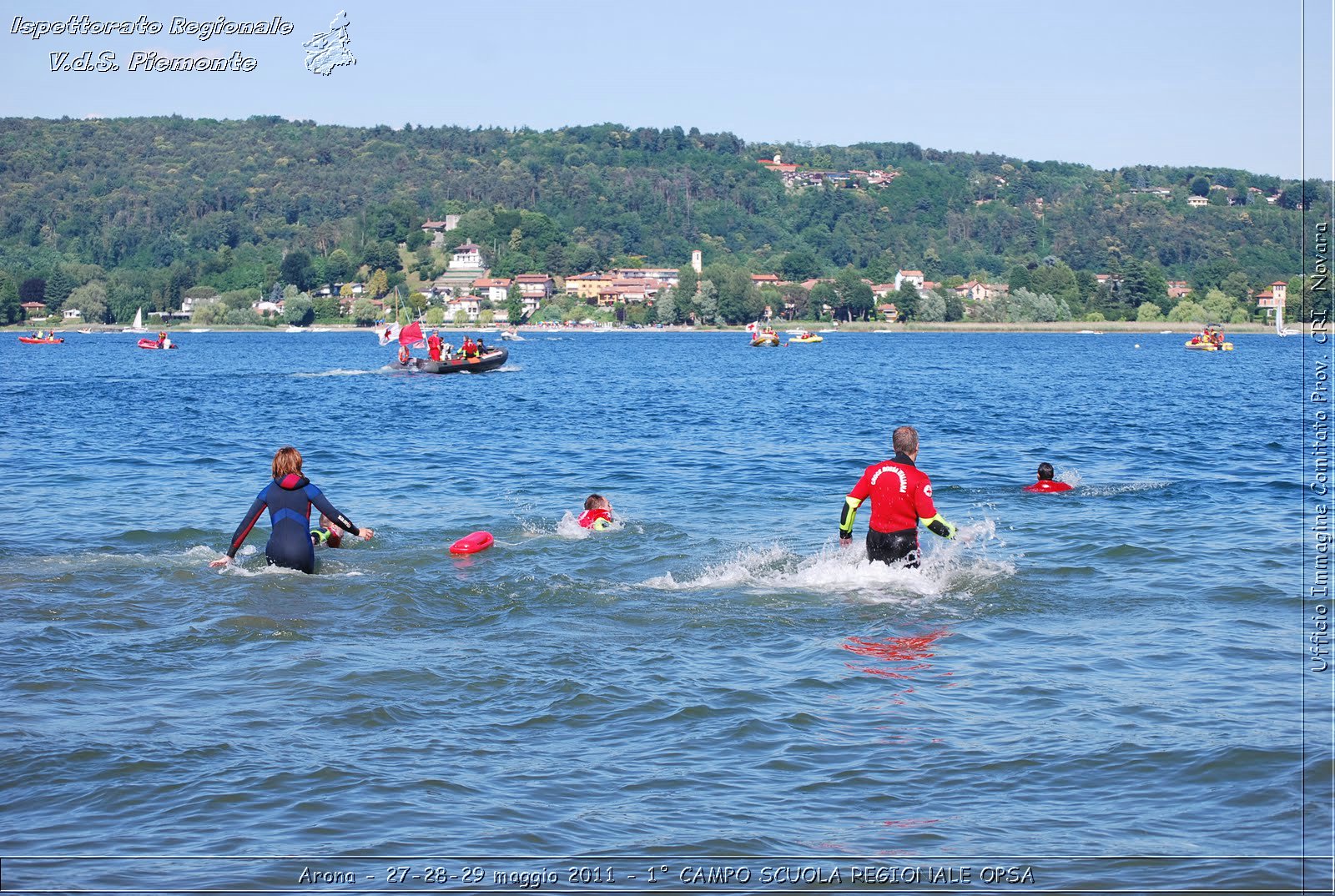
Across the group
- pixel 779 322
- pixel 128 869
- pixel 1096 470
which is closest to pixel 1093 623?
pixel 128 869

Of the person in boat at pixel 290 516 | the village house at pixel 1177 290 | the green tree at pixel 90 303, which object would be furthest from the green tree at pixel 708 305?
the person in boat at pixel 290 516

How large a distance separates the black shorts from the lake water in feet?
0.78

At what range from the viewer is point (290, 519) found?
505 inches

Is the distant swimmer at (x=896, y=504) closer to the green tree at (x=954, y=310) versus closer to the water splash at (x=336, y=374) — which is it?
the water splash at (x=336, y=374)

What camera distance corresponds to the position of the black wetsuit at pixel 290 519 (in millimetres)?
12578

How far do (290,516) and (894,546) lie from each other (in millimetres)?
6122

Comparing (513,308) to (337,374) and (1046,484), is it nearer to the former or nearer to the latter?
(337,374)

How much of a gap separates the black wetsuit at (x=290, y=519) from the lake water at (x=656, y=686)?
225 mm

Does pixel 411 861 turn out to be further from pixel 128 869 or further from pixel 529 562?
pixel 529 562

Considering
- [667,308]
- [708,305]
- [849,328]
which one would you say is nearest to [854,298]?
[849,328]

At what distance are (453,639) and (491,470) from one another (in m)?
12.4

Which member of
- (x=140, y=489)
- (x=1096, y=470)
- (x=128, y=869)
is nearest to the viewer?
(x=128, y=869)

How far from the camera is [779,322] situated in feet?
606

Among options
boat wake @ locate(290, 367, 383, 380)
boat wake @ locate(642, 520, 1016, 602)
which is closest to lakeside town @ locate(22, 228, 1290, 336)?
boat wake @ locate(290, 367, 383, 380)
